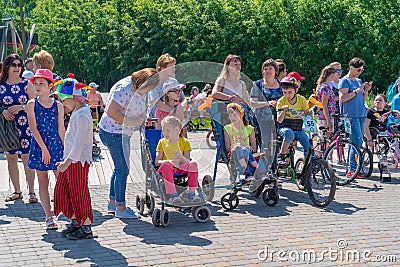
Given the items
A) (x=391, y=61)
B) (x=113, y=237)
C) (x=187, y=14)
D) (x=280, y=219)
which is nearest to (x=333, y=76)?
(x=280, y=219)

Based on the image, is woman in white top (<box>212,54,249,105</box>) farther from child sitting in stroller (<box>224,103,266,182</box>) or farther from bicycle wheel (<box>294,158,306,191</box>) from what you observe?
bicycle wheel (<box>294,158,306,191</box>)

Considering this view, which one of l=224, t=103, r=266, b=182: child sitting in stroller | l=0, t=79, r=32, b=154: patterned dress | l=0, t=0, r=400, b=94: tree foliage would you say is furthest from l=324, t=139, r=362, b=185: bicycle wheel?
l=0, t=0, r=400, b=94: tree foliage

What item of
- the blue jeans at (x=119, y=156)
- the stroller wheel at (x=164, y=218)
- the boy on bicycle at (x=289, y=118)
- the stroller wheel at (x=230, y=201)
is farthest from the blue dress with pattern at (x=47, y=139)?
the boy on bicycle at (x=289, y=118)

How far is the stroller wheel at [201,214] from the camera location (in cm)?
720

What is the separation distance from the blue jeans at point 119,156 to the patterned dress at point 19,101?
4.69ft

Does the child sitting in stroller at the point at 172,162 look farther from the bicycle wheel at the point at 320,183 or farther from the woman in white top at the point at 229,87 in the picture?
the bicycle wheel at the point at 320,183

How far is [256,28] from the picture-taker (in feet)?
102

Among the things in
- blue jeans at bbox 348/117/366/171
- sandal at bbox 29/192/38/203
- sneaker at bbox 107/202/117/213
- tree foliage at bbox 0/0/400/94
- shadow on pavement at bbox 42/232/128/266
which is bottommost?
shadow on pavement at bbox 42/232/128/266

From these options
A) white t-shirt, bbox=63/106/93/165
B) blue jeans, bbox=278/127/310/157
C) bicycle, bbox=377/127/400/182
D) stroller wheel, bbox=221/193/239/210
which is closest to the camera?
white t-shirt, bbox=63/106/93/165

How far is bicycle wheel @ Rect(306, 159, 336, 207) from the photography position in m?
7.86

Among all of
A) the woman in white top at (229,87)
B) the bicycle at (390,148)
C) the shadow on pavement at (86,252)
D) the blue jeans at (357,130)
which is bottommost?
the shadow on pavement at (86,252)

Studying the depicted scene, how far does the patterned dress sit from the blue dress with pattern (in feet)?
3.66

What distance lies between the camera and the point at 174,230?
691cm

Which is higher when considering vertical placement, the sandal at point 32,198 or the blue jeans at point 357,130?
the blue jeans at point 357,130
